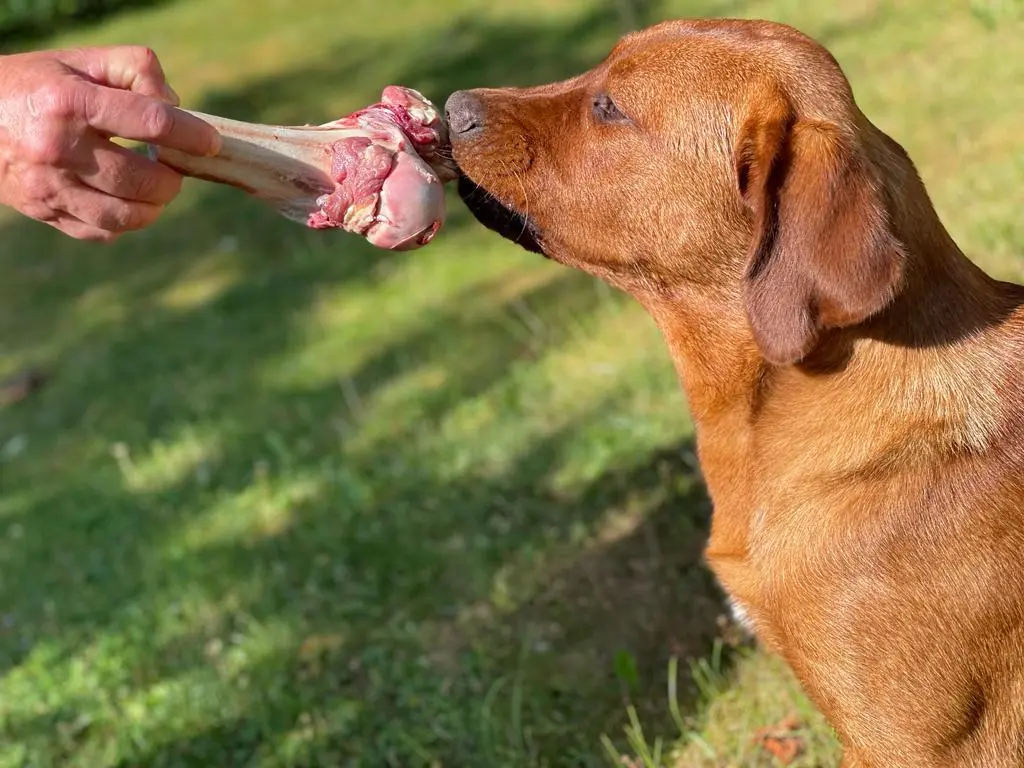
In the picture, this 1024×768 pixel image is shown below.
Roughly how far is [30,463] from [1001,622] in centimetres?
640

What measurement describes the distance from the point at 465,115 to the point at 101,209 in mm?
1105

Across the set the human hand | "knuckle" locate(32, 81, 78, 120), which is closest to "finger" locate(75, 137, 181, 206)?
the human hand

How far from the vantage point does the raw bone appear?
3.19m

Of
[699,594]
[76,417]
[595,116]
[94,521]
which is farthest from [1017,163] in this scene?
[76,417]

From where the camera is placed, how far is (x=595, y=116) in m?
3.30

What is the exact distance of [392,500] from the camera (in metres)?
5.53

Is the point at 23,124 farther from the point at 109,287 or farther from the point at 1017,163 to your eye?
the point at 109,287

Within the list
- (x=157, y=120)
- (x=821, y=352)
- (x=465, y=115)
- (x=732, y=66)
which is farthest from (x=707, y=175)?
(x=157, y=120)

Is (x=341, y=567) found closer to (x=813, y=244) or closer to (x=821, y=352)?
(x=821, y=352)

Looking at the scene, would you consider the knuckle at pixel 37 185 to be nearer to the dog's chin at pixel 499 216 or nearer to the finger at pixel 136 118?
the finger at pixel 136 118

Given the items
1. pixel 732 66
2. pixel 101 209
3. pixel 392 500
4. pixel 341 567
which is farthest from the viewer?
pixel 392 500

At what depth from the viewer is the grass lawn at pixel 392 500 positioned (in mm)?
4258

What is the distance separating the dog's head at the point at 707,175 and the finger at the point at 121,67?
3.12 ft

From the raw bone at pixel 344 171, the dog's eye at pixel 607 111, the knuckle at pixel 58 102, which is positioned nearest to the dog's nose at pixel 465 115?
the raw bone at pixel 344 171
